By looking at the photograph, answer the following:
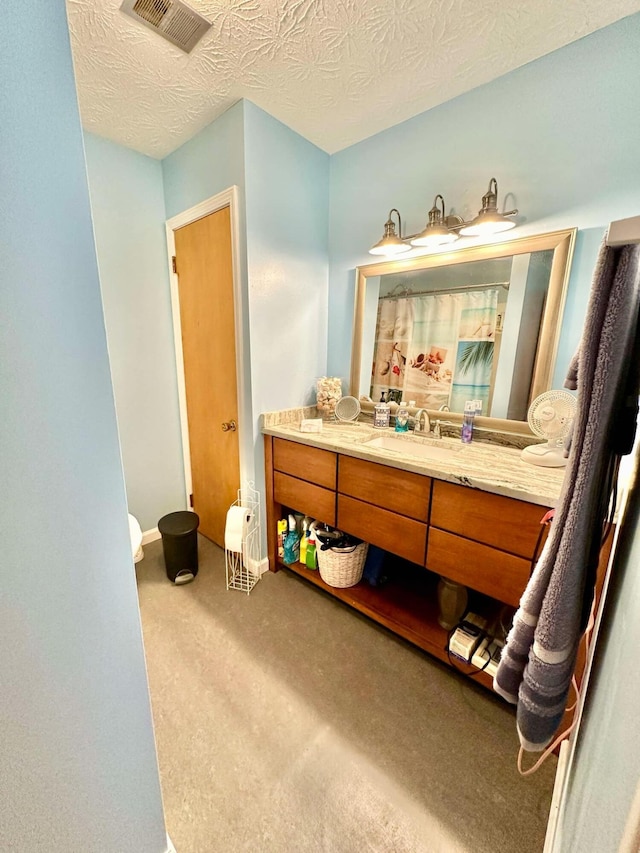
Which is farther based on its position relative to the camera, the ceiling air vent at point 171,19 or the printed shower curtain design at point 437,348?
the printed shower curtain design at point 437,348

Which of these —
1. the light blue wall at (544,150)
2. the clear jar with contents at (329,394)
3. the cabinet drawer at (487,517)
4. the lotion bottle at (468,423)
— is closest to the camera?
the cabinet drawer at (487,517)

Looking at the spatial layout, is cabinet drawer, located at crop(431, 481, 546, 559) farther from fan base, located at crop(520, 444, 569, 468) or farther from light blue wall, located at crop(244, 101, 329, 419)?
light blue wall, located at crop(244, 101, 329, 419)

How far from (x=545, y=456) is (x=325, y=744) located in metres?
1.34

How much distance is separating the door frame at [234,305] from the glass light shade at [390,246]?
2.40 ft

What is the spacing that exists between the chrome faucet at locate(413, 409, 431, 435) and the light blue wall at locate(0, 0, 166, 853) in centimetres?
149

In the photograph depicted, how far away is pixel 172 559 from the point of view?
6.29 feet

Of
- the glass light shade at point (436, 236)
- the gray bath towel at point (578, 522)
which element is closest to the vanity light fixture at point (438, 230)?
the glass light shade at point (436, 236)

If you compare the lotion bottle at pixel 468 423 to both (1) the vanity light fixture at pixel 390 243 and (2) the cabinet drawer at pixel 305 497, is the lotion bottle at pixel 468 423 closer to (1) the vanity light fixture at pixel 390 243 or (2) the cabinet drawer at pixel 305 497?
(2) the cabinet drawer at pixel 305 497

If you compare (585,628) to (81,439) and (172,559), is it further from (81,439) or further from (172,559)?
(172,559)

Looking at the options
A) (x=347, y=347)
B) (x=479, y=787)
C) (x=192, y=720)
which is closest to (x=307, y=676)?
(x=192, y=720)

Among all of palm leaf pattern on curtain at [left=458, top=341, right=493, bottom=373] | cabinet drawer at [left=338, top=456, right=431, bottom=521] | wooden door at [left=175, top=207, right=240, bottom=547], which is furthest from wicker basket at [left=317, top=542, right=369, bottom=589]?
palm leaf pattern on curtain at [left=458, top=341, right=493, bottom=373]

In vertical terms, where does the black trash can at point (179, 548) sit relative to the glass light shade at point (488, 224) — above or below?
below

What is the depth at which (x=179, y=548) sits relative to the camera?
1.91m

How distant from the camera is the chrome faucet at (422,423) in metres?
1.79
